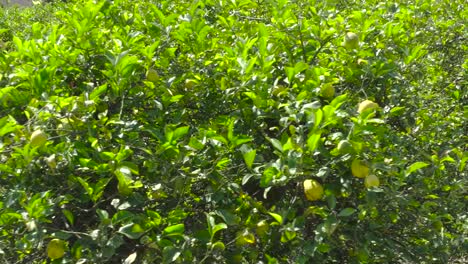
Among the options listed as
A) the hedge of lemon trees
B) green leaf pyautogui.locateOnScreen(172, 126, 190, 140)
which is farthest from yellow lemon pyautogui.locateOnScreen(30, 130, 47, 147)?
green leaf pyautogui.locateOnScreen(172, 126, 190, 140)

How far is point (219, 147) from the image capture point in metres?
1.92

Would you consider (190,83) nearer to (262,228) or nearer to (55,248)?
(262,228)

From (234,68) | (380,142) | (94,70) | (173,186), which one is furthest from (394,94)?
(94,70)

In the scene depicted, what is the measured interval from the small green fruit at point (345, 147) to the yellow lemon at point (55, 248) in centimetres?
90

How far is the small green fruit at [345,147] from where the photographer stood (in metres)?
1.79

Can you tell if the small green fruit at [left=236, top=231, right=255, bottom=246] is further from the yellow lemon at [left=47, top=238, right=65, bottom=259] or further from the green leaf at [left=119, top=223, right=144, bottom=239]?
the yellow lemon at [left=47, top=238, right=65, bottom=259]

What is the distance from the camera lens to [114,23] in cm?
251

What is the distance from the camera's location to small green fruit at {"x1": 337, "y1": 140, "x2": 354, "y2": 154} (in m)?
1.79

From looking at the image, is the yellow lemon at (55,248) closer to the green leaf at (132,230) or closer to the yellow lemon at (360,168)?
the green leaf at (132,230)

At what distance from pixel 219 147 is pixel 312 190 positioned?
33cm

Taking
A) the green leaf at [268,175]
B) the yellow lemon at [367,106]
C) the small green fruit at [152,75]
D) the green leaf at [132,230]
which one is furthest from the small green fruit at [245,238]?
the small green fruit at [152,75]

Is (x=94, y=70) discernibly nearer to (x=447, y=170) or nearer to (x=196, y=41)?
(x=196, y=41)

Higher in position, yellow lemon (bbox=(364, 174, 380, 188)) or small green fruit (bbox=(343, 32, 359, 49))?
small green fruit (bbox=(343, 32, 359, 49))

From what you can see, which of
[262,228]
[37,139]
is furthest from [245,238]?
[37,139]
